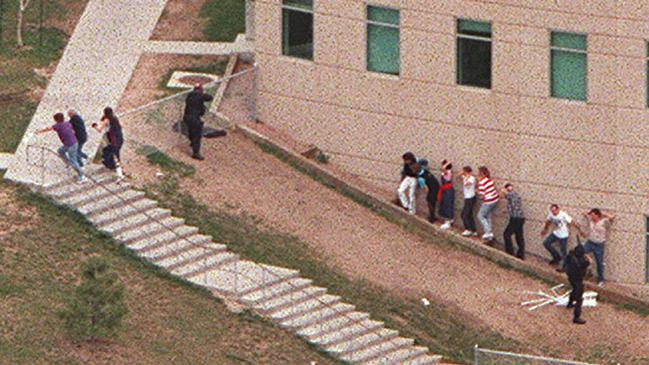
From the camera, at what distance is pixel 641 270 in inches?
2303

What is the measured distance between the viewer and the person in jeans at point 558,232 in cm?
5844

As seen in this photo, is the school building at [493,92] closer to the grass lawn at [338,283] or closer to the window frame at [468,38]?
the window frame at [468,38]

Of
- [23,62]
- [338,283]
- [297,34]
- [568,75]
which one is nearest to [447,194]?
[568,75]

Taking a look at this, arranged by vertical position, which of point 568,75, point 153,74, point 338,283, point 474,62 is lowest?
point 338,283

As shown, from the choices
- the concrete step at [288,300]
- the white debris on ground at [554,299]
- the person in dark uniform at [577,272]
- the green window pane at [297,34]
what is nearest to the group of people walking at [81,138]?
the concrete step at [288,300]

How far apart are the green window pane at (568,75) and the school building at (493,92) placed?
0.02 m

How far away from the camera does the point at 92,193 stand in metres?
56.7

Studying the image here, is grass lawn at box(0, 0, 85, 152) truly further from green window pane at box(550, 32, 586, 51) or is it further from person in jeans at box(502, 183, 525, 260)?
green window pane at box(550, 32, 586, 51)

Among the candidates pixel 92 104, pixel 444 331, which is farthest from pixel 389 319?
pixel 92 104

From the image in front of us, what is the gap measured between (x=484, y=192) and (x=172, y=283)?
8126mm

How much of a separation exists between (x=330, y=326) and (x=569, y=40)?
334 inches

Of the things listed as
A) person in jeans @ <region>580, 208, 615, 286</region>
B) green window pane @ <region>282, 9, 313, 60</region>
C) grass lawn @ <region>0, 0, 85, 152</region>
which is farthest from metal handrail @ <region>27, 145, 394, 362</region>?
green window pane @ <region>282, 9, 313, 60</region>

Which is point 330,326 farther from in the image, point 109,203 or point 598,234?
point 598,234

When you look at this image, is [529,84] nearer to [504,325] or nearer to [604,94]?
[604,94]
